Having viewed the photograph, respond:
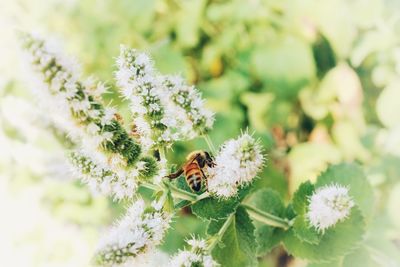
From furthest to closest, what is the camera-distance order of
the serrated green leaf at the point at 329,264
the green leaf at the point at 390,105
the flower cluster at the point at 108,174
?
1. the green leaf at the point at 390,105
2. the serrated green leaf at the point at 329,264
3. the flower cluster at the point at 108,174

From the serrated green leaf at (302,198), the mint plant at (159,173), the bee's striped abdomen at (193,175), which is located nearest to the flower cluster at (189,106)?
the mint plant at (159,173)

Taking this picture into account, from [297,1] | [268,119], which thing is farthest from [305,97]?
[297,1]

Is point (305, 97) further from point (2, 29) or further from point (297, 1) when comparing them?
point (2, 29)

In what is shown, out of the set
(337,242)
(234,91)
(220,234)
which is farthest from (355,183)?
(234,91)

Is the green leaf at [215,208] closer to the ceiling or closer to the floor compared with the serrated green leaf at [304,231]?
closer to the ceiling

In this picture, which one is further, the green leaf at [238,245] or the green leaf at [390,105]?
the green leaf at [390,105]

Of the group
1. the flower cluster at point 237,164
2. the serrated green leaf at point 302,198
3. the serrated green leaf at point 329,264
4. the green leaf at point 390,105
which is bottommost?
the serrated green leaf at point 329,264

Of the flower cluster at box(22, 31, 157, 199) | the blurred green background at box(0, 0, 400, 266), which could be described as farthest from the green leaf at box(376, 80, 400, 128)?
the flower cluster at box(22, 31, 157, 199)

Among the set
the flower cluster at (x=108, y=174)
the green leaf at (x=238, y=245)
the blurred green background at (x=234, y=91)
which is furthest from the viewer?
the blurred green background at (x=234, y=91)

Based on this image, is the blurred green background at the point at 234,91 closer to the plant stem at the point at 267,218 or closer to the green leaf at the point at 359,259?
the green leaf at the point at 359,259
